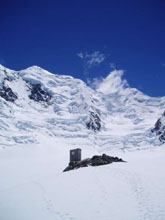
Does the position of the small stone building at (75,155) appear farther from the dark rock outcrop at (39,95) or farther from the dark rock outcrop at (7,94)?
the dark rock outcrop at (39,95)

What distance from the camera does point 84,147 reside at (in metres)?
123

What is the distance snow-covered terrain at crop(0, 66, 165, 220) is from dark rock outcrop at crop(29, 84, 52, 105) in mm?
705

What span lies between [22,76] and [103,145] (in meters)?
96.9

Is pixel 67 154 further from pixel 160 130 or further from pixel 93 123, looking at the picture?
pixel 160 130

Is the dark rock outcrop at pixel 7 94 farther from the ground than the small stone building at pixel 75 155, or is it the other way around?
the dark rock outcrop at pixel 7 94

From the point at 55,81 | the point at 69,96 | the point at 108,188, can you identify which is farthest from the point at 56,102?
the point at 108,188

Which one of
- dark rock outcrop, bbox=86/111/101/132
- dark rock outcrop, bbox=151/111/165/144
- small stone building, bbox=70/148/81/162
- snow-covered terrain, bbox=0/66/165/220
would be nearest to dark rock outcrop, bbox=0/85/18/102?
snow-covered terrain, bbox=0/66/165/220

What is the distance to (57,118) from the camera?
14388 centimetres

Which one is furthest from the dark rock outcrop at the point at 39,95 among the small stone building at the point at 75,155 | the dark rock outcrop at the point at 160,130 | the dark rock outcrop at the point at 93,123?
the small stone building at the point at 75,155

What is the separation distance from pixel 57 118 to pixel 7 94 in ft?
126

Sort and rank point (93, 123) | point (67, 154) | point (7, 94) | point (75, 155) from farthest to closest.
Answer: point (93, 123), point (7, 94), point (67, 154), point (75, 155)

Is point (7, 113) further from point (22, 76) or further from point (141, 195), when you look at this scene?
point (141, 195)

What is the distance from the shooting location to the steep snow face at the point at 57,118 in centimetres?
11562

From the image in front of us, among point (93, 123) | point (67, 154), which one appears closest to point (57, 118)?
point (93, 123)
